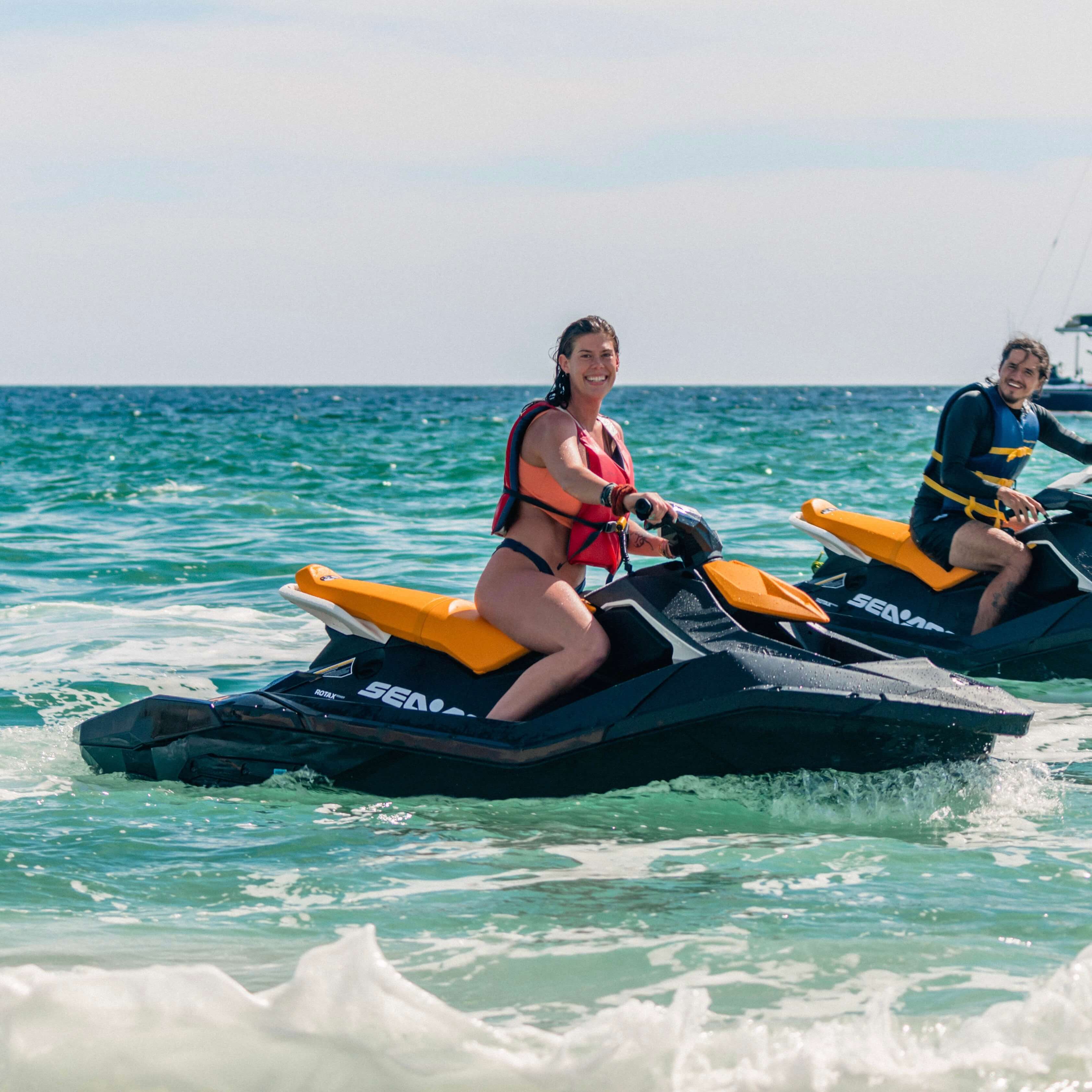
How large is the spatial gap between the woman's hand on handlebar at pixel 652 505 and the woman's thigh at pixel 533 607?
1.33 ft

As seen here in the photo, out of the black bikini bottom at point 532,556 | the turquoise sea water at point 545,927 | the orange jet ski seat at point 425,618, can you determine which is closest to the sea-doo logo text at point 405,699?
the orange jet ski seat at point 425,618

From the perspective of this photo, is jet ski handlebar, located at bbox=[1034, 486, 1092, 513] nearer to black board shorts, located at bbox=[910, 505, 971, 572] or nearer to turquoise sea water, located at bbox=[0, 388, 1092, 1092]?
black board shorts, located at bbox=[910, 505, 971, 572]

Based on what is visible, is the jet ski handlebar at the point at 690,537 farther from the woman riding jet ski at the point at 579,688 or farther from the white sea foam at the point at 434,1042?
the white sea foam at the point at 434,1042

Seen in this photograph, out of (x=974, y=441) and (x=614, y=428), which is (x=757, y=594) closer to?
(x=614, y=428)

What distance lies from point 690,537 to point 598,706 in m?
0.64

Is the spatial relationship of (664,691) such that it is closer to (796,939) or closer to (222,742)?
(796,939)

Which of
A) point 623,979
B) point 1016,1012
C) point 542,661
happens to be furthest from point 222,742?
point 1016,1012

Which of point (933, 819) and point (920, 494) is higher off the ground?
point (920, 494)

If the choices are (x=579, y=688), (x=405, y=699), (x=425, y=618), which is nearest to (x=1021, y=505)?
(x=579, y=688)

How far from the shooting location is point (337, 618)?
16.6 feet

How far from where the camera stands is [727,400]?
90938 mm

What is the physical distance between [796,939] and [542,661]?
56.2 inches

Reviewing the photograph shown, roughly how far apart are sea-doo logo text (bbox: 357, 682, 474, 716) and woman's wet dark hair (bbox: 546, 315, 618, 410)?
111cm

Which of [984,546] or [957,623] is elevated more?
[984,546]
